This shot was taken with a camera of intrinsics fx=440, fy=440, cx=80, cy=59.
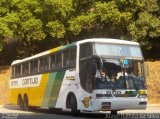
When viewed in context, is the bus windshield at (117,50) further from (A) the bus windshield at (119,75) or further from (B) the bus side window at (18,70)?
(B) the bus side window at (18,70)

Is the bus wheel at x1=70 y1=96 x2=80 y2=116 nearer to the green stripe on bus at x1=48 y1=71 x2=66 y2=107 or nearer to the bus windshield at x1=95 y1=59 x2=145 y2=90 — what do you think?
the green stripe on bus at x1=48 y1=71 x2=66 y2=107

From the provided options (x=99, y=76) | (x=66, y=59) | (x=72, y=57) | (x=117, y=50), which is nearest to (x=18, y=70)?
(x=66, y=59)

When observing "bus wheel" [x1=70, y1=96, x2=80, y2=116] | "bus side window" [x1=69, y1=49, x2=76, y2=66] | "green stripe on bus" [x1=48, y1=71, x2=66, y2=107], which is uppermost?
"bus side window" [x1=69, y1=49, x2=76, y2=66]

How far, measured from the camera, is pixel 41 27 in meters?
39.3

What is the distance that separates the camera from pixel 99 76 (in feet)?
59.2

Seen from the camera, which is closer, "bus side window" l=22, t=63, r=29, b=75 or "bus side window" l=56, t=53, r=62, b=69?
"bus side window" l=56, t=53, r=62, b=69

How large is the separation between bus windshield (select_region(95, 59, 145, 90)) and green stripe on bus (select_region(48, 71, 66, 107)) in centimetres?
340

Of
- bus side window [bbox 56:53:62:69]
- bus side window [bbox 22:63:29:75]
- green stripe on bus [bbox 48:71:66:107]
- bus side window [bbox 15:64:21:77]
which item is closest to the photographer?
green stripe on bus [bbox 48:71:66:107]

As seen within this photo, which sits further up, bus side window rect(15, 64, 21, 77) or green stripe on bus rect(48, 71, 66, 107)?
bus side window rect(15, 64, 21, 77)

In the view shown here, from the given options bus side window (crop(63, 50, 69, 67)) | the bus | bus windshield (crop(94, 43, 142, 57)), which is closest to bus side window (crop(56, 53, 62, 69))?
the bus

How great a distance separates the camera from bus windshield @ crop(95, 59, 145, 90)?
59.3 ft

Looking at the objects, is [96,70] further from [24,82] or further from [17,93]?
[17,93]

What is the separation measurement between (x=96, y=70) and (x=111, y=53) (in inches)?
42.4

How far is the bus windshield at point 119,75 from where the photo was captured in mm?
18062
